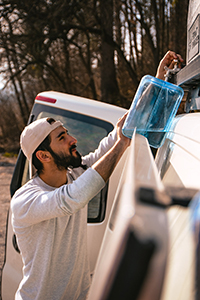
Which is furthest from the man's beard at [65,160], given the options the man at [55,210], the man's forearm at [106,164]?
the man's forearm at [106,164]

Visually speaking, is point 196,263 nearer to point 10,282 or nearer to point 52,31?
point 10,282

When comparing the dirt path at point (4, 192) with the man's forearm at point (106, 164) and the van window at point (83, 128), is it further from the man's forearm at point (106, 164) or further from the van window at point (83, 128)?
the man's forearm at point (106, 164)

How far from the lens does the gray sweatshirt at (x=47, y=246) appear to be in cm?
159

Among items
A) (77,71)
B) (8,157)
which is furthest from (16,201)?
(77,71)

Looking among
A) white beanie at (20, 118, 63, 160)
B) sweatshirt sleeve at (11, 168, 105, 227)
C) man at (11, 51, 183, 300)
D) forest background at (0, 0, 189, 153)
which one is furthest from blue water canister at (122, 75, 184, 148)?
forest background at (0, 0, 189, 153)

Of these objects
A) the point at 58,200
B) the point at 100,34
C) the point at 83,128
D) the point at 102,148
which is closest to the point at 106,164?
the point at 58,200

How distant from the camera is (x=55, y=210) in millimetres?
1502

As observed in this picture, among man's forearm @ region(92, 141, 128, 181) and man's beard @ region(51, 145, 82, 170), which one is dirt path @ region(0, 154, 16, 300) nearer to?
man's beard @ region(51, 145, 82, 170)

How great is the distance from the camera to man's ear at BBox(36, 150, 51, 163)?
1937 mm

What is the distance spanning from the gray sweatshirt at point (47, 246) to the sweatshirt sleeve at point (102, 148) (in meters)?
0.42

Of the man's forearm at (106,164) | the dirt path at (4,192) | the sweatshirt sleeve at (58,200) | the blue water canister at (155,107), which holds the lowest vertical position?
the dirt path at (4,192)

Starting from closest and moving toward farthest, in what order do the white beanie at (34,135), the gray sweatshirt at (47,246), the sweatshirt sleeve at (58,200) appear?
the sweatshirt sleeve at (58,200), the gray sweatshirt at (47,246), the white beanie at (34,135)

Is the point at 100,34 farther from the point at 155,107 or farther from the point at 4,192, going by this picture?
the point at 155,107

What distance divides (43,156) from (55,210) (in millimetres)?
536
